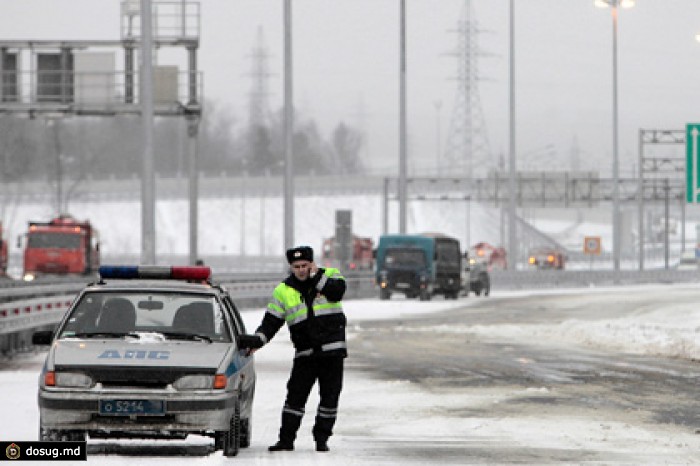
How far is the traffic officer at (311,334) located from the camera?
1348 centimetres

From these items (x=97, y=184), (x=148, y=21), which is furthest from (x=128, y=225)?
(x=148, y=21)

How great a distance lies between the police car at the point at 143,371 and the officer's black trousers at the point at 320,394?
0.38 meters

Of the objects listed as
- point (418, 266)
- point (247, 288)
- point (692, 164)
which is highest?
point (692, 164)

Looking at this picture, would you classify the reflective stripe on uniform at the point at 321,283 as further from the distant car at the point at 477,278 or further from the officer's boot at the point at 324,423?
the distant car at the point at 477,278

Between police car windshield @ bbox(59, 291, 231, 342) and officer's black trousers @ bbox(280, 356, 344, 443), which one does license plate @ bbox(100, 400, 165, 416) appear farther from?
officer's black trousers @ bbox(280, 356, 344, 443)

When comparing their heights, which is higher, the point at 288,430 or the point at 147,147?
the point at 147,147

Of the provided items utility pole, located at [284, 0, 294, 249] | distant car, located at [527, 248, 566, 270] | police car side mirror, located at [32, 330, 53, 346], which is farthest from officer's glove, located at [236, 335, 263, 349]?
distant car, located at [527, 248, 566, 270]

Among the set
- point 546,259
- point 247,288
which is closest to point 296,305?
point 247,288

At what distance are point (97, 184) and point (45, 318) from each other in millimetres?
142231

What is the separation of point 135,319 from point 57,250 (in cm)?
5250

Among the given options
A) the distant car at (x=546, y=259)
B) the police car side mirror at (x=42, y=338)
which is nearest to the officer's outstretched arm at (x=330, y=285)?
the police car side mirror at (x=42, y=338)

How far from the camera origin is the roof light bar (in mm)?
13891

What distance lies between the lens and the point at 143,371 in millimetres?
12617

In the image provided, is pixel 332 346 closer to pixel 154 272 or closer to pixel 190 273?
pixel 190 273
